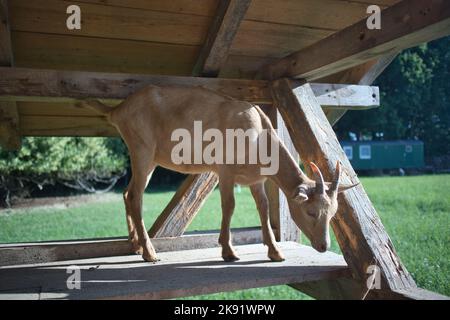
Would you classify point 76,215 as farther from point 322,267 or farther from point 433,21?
point 433,21

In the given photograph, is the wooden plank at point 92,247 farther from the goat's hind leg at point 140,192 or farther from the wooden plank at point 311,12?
the wooden plank at point 311,12

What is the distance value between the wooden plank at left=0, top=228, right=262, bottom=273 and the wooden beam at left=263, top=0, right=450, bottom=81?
1827 mm

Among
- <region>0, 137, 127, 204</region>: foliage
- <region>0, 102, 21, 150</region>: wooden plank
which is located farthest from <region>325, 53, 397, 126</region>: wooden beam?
<region>0, 137, 127, 204</region>: foliage

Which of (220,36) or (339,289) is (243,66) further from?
(339,289)

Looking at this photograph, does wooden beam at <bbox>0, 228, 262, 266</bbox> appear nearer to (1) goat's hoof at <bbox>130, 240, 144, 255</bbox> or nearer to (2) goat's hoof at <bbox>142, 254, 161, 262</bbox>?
(1) goat's hoof at <bbox>130, 240, 144, 255</bbox>

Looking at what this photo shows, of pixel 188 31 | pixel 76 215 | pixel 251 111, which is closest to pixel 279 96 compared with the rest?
pixel 251 111

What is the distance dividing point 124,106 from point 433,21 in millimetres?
2327

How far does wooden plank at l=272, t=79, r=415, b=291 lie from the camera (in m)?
2.63

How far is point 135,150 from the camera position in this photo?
127 inches

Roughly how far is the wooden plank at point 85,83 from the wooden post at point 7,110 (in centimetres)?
13

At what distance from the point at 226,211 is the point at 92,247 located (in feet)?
4.73

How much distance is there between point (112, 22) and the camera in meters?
3.36

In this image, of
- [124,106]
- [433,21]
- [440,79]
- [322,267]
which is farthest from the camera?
[440,79]

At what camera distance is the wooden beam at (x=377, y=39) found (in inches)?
87.7
